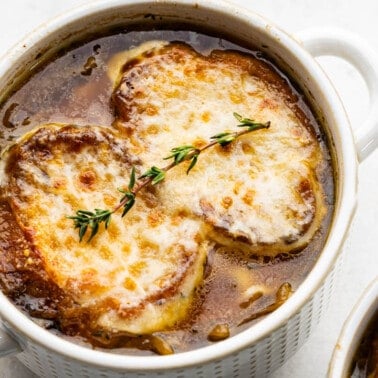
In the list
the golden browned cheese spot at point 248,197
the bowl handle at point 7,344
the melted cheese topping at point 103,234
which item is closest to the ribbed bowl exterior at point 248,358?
the bowl handle at point 7,344

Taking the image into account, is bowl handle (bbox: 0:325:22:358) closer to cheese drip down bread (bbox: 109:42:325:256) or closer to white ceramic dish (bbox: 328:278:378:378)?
cheese drip down bread (bbox: 109:42:325:256)

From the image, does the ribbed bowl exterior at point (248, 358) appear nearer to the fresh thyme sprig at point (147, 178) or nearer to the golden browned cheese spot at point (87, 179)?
the fresh thyme sprig at point (147, 178)

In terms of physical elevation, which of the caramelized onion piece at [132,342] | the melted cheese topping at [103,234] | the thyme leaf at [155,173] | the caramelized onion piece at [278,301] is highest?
the thyme leaf at [155,173]

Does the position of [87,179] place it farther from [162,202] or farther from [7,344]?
[7,344]

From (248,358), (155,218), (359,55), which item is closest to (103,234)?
(155,218)

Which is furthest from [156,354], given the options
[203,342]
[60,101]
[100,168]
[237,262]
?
[60,101]

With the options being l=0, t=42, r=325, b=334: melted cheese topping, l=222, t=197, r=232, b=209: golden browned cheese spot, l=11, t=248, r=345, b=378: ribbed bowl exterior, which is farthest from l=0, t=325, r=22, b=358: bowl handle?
l=222, t=197, r=232, b=209: golden browned cheese spot
